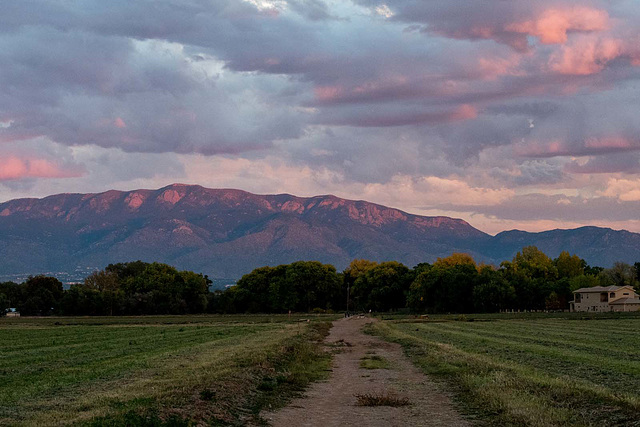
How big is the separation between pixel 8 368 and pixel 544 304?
485ft

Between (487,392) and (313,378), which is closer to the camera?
(487,392)

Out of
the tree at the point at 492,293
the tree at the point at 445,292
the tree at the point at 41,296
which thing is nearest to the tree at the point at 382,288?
the tree at the point at 445,292

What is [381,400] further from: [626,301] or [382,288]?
[626,301]

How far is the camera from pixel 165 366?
29.8m

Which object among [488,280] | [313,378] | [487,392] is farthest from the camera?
[488,280]

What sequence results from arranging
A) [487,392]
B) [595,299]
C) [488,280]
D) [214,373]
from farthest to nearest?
[595,299] → [488,280] → [214,373] → [487,392]

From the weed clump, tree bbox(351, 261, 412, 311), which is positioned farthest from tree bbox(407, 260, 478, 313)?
the weed clump

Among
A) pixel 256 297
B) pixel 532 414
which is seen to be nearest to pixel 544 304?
pixel 256 297

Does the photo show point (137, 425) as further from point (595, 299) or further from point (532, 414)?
point (595, 299)

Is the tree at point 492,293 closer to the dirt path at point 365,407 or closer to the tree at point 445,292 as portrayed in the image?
the tree at point 445,292

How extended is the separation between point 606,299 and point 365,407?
485 ft

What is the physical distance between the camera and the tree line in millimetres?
145000

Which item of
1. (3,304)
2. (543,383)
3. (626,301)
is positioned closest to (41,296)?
(3,304)

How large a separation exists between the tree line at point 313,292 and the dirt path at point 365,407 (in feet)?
369
